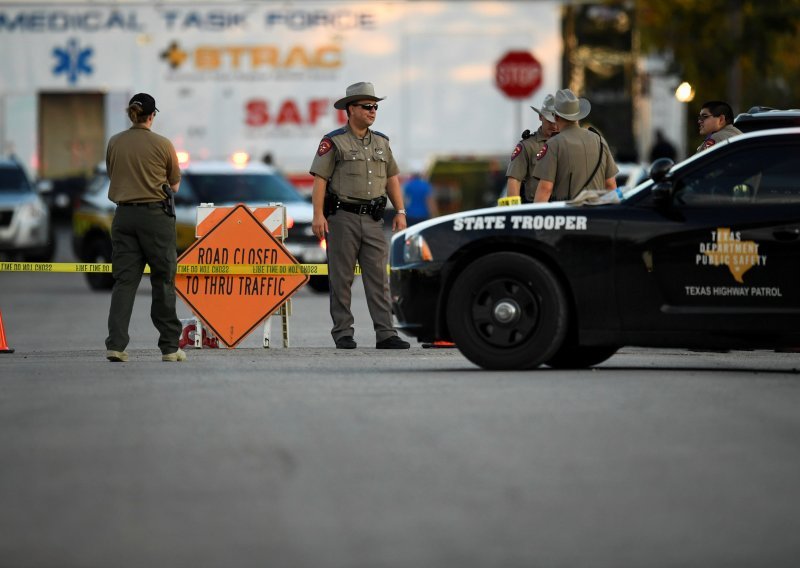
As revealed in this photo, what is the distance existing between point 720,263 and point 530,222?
106 cm

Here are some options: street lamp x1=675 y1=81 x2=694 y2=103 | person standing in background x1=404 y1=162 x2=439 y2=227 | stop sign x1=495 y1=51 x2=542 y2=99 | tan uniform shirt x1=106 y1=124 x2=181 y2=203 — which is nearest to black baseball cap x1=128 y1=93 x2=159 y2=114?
tan uniform shirt x1=106 y1=124 x2=181 y2=203

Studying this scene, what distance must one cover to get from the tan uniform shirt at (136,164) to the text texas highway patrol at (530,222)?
2327mm

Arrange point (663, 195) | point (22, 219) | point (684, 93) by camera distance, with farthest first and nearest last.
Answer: point (22, 219) < point (684, 93) < point (663, 195)

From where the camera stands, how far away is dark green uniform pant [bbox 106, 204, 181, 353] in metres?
12.3

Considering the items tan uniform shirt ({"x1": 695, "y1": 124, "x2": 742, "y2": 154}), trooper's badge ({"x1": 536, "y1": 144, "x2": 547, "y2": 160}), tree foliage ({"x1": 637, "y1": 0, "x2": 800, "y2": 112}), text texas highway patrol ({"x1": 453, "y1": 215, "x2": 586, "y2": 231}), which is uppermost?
tree foliage ({"x1": 637, "y1": 0, "x2": 800, "y2": 112})

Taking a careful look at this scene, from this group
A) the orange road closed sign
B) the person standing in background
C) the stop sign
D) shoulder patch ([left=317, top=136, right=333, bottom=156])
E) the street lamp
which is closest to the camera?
shoulder patch ([left=317, top=136, right=333, bottom=156])

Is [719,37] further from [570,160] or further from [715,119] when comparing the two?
[570,160]

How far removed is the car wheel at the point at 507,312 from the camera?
10625mm

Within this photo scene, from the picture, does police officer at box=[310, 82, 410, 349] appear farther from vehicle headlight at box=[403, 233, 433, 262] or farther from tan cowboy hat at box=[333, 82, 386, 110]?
vehicle headlight at box=[403, 233, 433, 262]

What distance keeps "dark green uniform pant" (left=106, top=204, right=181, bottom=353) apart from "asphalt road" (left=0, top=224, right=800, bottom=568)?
3.18 ft

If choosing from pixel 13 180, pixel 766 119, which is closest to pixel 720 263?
pixel 766 119

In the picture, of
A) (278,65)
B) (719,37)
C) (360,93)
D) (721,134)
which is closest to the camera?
(721,134)

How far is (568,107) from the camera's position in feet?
42.3

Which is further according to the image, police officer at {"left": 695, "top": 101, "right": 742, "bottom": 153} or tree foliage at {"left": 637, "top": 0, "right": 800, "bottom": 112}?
tree foliage at {"left": 637, "top": 0, "right": 800, "bottom": 112}
